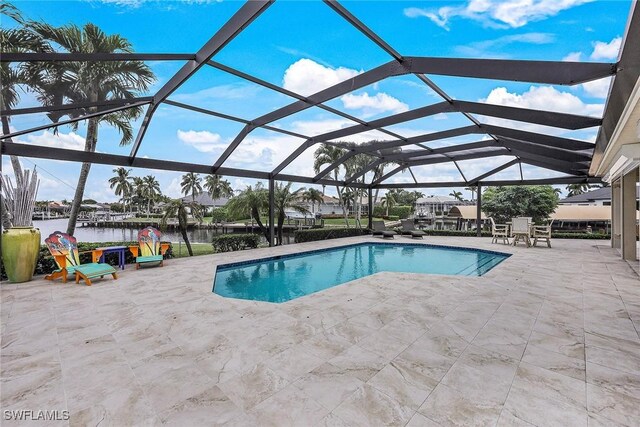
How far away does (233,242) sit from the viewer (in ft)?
33.6

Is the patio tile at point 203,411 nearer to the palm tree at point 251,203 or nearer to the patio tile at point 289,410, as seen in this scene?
the patio tile at point 289,410

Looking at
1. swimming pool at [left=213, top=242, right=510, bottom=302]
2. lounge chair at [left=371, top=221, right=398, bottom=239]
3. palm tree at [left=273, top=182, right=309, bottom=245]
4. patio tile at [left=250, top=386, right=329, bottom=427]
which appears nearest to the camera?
patio tile at [left=250, top=386, right=329, bottom=427]

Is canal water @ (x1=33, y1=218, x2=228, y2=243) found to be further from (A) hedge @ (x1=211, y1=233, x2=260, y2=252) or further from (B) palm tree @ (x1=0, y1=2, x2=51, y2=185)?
(B) palm tree @ (x1=0, y1=2, x2=51, y2=185)

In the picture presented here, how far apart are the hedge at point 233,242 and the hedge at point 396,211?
28477mm

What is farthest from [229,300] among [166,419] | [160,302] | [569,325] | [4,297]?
→ [569,325]

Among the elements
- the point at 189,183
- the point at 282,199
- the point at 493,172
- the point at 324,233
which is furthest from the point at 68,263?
the point at 189,183

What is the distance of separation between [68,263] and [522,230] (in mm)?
13770

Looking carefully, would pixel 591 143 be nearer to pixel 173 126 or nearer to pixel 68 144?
pixel 173 126

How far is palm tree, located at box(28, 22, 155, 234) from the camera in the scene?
216 inches

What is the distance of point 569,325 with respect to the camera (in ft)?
11.2

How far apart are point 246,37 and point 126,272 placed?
5698 millimetres

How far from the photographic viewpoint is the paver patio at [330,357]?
1959 mm

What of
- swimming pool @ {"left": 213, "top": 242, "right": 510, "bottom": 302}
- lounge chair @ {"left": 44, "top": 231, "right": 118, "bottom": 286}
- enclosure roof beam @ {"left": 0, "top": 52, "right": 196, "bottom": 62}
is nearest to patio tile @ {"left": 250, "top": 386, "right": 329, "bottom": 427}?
swimming pool @ {"left": 213, "top": 242, "right": 510, "bottom": 302}

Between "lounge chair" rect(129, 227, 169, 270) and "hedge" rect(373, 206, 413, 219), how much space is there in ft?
105
